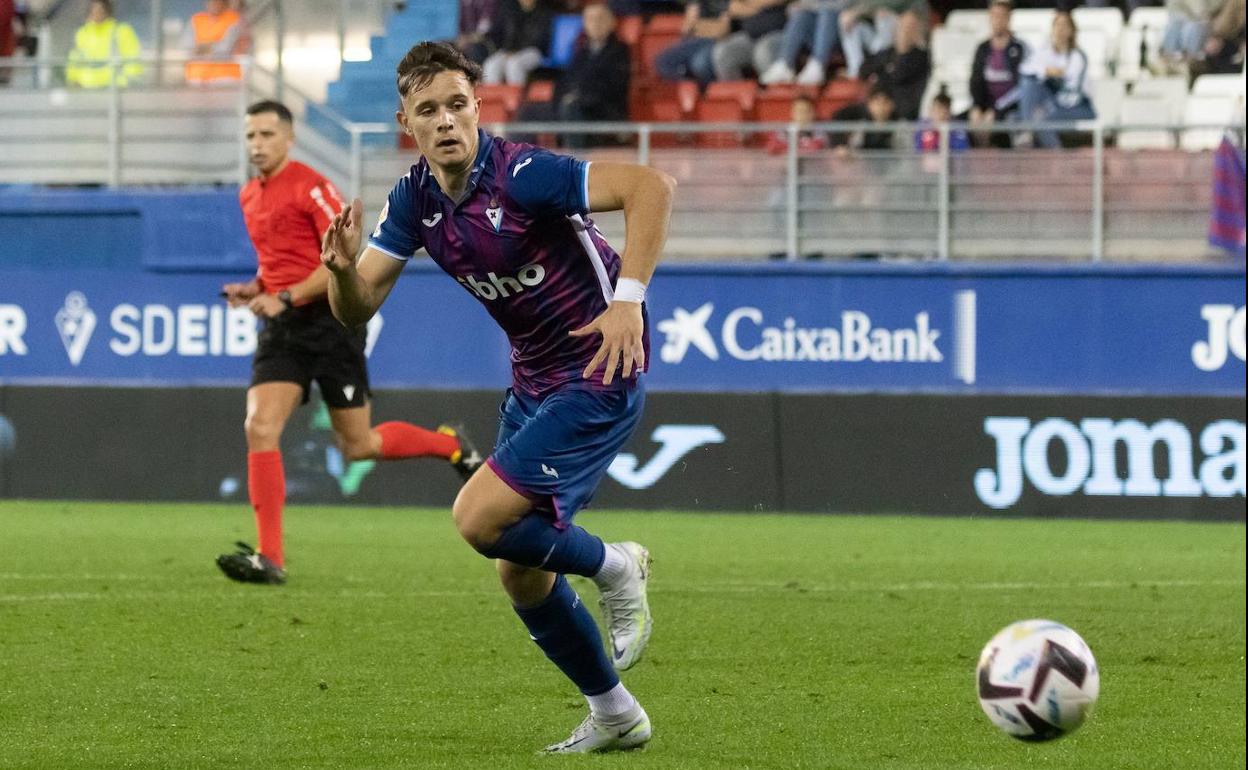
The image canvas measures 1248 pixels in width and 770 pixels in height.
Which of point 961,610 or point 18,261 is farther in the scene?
point 18,261

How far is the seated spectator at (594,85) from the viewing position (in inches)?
659

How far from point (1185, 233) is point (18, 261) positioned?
903 centimetres

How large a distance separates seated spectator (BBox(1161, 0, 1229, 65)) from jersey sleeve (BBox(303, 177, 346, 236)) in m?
8.80

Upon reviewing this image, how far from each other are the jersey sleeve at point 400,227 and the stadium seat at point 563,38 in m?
12.6

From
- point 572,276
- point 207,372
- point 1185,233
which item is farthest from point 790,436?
point 572,276

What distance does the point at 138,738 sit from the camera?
18.3 ft

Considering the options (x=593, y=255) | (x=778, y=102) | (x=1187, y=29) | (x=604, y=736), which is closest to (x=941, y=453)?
(x=778, y=102)

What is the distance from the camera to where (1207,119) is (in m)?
15.8

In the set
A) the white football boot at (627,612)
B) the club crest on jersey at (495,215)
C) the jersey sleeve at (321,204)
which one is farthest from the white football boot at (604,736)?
the jersey sleeve at (321,204)

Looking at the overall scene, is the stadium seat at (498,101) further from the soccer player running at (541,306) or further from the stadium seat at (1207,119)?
the soccer player running at (541,306)

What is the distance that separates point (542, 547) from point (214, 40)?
43.2ft

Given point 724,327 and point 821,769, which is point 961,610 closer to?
point 821,769

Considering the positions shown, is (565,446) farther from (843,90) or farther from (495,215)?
(843,90)

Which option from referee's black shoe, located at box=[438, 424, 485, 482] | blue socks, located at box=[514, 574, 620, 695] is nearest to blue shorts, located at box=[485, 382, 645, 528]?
blue socks, located at box=[514, 574, 620, 695]
